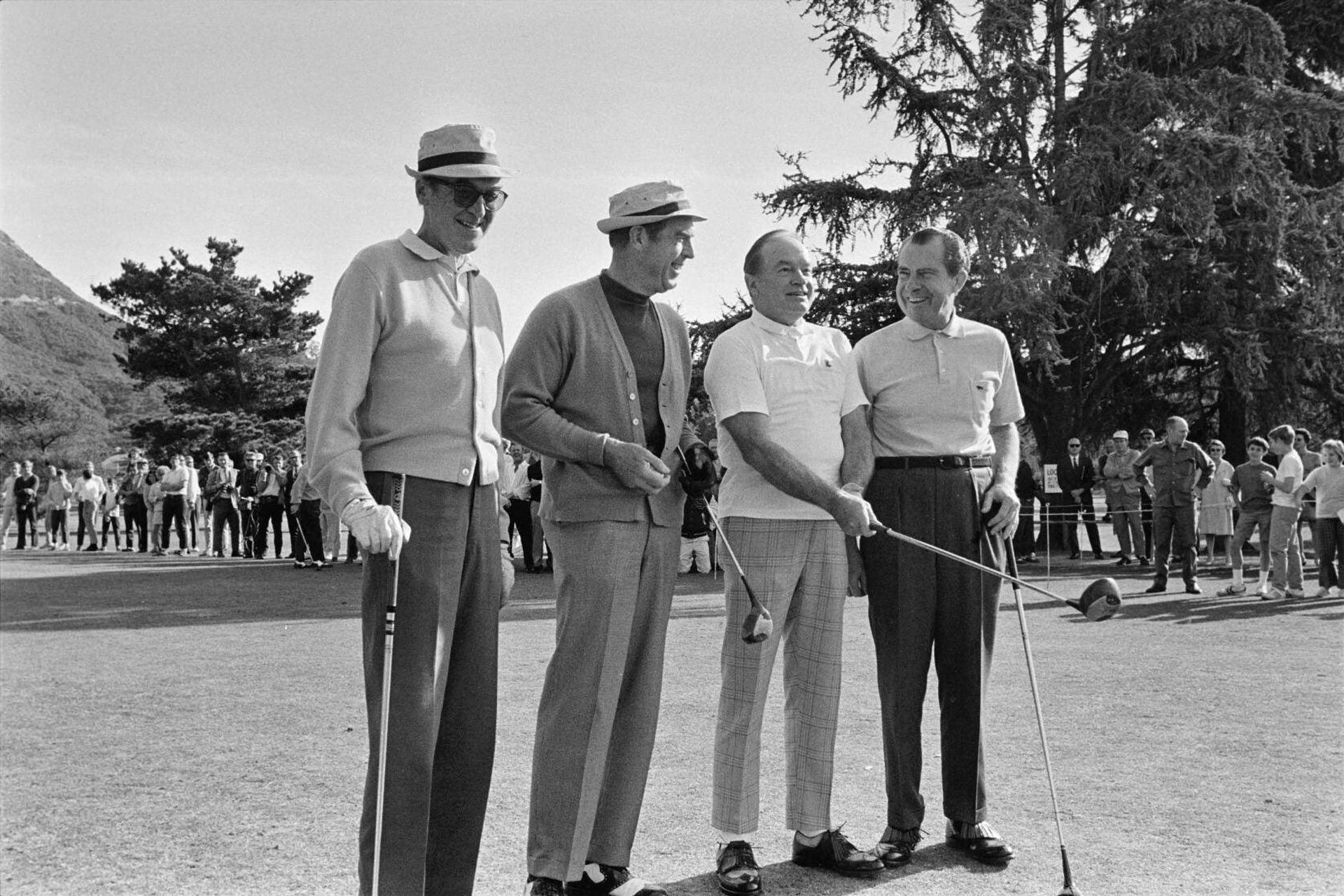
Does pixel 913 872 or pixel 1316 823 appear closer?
pixel 913 872

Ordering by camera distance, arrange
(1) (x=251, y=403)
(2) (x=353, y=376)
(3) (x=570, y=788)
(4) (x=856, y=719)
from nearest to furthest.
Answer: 1. (2) (x=353, y=376)
2. (3) (x=570, y=788)
3. (4) (x=856, y=719)
4. (1) (x=251, y=403)

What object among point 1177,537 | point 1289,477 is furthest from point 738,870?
point 1177,537

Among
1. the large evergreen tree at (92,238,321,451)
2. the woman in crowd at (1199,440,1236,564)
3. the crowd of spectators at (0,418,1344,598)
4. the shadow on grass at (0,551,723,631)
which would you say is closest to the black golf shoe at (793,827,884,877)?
the crowd of spectators at (0,418,1344,598)

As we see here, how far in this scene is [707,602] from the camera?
50.4ft

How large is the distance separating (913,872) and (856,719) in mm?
2765

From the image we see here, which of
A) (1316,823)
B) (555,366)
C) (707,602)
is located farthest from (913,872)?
(707,602)

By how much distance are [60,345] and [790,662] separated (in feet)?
552

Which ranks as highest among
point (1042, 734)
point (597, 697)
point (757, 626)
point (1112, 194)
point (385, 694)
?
point (1112, 194)

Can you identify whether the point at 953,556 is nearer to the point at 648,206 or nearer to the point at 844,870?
the point at 844,870

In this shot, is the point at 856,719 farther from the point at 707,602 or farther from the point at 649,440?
the point at 707,602

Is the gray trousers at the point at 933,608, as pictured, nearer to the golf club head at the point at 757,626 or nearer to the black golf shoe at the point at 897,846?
the black golf shoe at the point at 897,846

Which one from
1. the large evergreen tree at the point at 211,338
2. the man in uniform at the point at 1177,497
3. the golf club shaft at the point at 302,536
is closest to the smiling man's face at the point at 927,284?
the man in uniform at the point at 1177,497

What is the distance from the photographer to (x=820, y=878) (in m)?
4.53

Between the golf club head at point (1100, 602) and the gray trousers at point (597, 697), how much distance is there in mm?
1486
